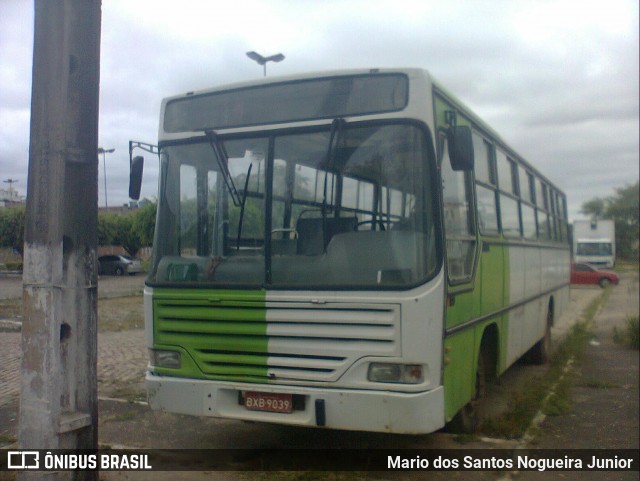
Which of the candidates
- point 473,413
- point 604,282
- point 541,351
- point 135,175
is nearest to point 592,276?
point 604,282

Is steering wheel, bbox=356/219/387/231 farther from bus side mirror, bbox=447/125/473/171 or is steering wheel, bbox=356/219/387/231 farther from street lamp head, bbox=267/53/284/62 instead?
street lamp head, bbox=267/53/284/62

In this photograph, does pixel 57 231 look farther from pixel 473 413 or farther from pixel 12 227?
pixel 473 413

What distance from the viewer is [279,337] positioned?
17.6ft

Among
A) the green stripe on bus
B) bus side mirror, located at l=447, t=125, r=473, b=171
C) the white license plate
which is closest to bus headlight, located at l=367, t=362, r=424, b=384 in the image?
the white license plate

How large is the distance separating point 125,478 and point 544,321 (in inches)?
313

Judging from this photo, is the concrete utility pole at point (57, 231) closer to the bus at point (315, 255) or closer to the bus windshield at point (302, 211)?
the bus at point (315, 255)

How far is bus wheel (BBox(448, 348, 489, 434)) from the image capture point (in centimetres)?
684

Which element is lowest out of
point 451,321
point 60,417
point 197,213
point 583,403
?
point 583,403

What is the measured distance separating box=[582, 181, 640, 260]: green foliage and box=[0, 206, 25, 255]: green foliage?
7176cm

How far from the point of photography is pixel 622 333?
593 inches

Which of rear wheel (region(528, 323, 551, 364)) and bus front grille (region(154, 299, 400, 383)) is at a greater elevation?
bus front grille (region(154, 299, 400, 383))

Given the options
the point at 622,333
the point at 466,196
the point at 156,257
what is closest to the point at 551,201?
the point at 622,333

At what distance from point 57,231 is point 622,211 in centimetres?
9166

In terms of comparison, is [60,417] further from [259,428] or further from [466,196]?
[466,196]
